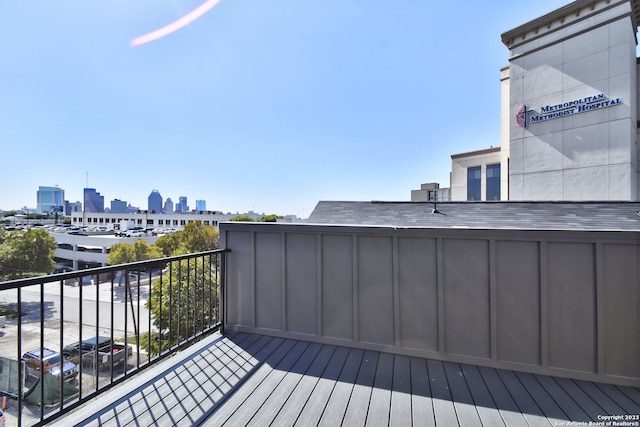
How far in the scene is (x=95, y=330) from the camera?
5.86m

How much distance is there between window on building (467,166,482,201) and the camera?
15.5m

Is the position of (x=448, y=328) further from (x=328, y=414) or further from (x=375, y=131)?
(x=375, y=131)

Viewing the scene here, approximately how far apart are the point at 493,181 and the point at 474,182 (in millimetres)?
1063

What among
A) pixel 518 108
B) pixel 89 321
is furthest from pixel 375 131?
pixel 89 321

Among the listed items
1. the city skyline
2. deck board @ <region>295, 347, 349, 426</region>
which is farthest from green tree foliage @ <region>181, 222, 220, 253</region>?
deck board @ <region>295, 347, 349, 426</region>

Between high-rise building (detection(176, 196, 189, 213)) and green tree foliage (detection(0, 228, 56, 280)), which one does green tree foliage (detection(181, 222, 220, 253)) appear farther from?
Result: high-rise building (detection(176, 196, 189, 213))

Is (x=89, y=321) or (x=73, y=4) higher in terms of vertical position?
(x=73, y=4)

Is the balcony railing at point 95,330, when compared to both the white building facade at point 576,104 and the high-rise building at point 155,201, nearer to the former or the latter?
the white building facade at point 576,104

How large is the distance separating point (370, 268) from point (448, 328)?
73cm

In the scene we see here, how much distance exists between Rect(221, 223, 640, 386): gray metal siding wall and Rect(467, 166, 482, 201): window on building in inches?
626

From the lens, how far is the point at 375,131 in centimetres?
1298

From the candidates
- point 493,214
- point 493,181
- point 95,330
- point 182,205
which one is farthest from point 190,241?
point 182,205

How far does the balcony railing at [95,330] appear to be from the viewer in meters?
1.32

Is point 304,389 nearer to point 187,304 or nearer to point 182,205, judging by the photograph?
point 187,304
